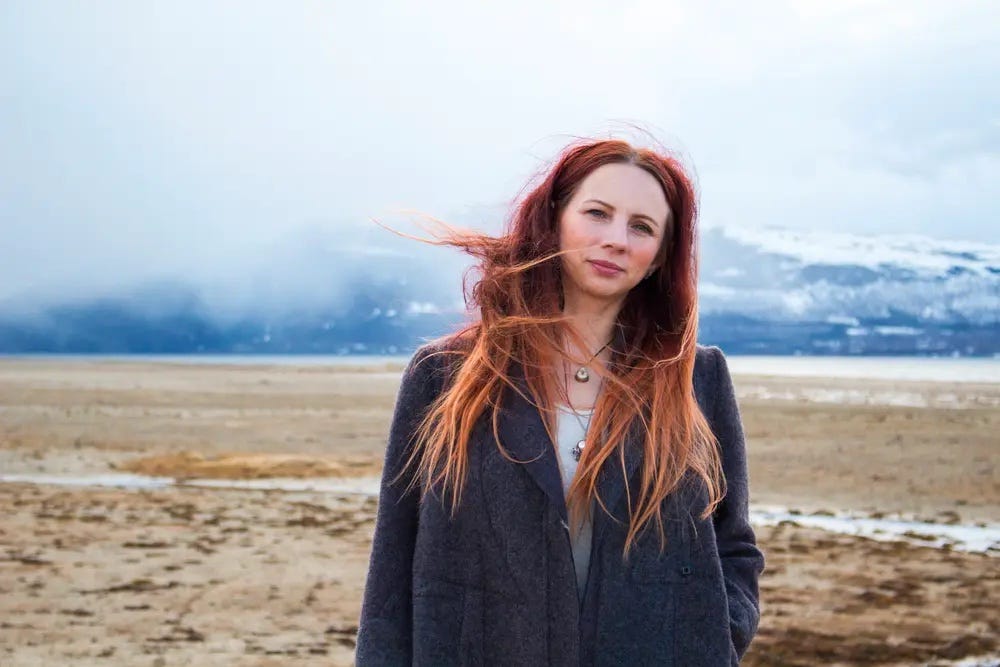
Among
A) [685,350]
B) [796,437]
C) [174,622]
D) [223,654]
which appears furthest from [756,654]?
[796,437]

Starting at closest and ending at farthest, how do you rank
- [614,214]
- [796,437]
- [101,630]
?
[614,214] < [101,630] < [796,437]

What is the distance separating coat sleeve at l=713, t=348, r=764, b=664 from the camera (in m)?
2.37

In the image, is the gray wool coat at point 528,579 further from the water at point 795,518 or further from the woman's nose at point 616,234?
the water at point 795,518

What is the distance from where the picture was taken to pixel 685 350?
2.43 meters

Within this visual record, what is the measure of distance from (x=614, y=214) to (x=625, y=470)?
58cm

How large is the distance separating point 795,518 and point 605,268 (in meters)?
10.6

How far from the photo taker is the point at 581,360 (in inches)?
94.7

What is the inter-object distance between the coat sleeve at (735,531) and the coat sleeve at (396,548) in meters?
0.73

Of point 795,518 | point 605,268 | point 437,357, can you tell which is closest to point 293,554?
point 795,518

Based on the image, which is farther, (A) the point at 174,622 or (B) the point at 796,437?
(B) the point at 796,437

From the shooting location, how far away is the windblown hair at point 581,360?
226 cm

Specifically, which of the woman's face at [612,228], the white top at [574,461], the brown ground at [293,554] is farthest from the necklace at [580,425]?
the brown ground at [293,554]

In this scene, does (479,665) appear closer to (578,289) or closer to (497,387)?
(497,387)

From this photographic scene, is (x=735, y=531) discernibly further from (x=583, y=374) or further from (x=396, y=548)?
(x=396, y=548)
